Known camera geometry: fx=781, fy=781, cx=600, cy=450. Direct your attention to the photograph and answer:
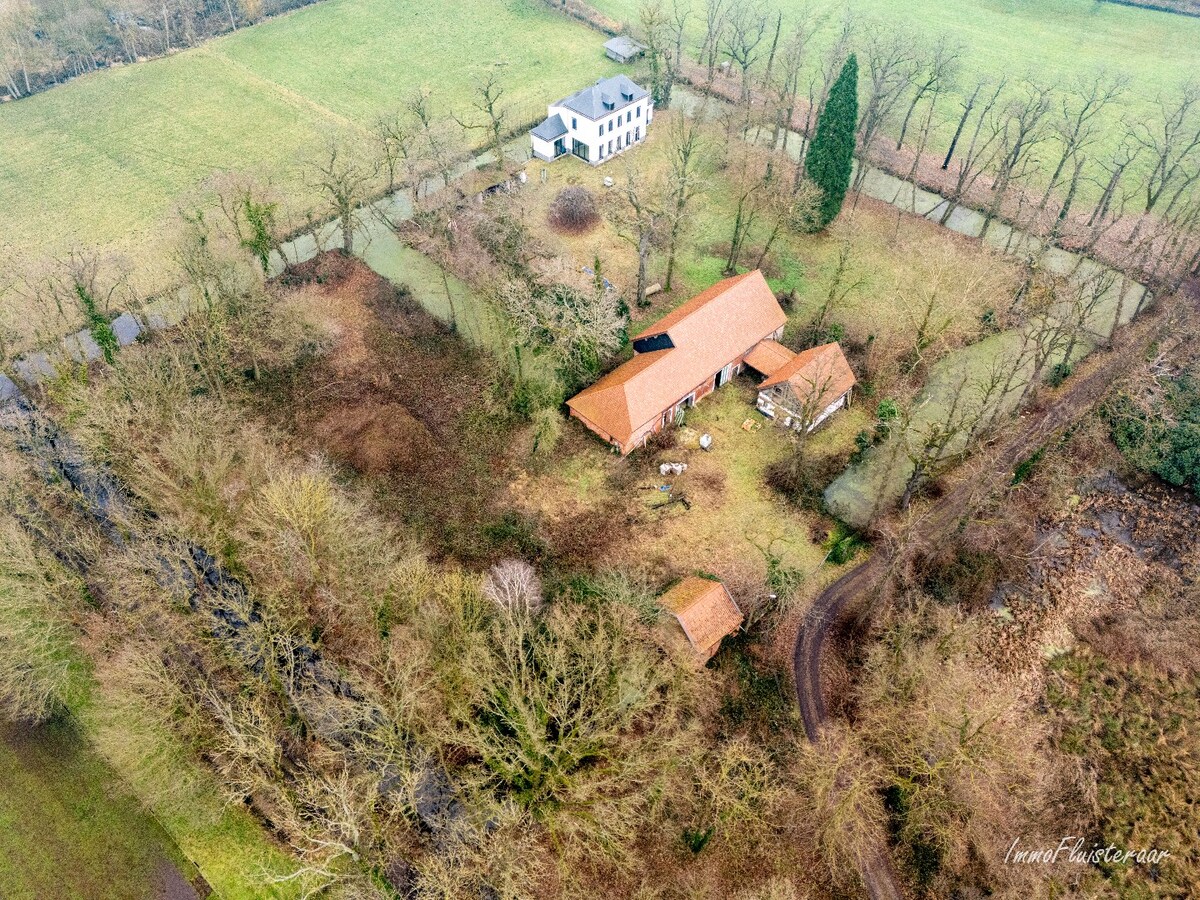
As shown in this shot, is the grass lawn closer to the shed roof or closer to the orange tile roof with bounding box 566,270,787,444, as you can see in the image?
the orange tile roof with bounding box 566,270,787,444

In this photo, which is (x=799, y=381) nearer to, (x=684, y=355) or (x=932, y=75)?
(x=684, y=355)

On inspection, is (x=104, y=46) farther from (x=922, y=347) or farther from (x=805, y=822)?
(x=805, y=822)

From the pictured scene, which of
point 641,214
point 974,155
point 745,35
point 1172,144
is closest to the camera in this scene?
point 641,214

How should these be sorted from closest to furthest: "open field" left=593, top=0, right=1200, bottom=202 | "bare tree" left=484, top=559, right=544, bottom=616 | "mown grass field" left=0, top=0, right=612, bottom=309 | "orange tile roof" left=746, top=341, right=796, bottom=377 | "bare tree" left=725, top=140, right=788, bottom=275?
"bare tree" left=484, top=559, right=544, bottom=616
"orange tile roof" left=746, top=341, right=796, bottom=377
"bare tree" left=725, top=140, right=788, bottom=275
"mown grass field" left=0, top=0, right=612, bottom=309
"open field" left=593, top=0, right=1200, bottom=202

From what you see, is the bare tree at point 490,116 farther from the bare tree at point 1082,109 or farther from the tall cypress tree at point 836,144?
the bare tree at point 1082,109

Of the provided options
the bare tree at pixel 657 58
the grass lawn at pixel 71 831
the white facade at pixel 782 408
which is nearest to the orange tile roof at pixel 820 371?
the white facade at pixel 782 408

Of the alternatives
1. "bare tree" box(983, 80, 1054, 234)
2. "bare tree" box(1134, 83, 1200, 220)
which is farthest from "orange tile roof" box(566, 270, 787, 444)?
"bare tree" box(1134, 83, 1200, 220)

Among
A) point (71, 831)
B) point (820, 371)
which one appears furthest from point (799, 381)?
point (71, 831)

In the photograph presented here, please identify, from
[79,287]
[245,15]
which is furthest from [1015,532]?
[245,15]
